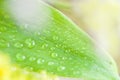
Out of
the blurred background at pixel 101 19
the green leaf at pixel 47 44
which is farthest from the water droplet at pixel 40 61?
the blurred background at pixel 101 19

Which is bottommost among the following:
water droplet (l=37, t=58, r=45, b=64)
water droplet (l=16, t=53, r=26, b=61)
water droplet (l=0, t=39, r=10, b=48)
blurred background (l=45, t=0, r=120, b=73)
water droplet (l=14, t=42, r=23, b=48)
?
water droplet (l=16, t=53, r=26, b=61)

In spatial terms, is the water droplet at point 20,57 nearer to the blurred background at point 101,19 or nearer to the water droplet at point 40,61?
the water droplet at point 40,61

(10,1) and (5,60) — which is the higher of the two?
(10,1)

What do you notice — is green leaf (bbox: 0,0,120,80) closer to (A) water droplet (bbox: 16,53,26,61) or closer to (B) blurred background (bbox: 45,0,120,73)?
(A) water droplet (bbox: 16,53,26,61)

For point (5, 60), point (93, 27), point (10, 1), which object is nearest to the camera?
point (5, 60)

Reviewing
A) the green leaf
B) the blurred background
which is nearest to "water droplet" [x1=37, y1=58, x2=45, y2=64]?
the green leaf

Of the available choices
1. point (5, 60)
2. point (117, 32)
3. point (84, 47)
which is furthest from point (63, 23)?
point (117, 32)

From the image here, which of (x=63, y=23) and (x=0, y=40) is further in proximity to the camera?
(x=63, y=23)

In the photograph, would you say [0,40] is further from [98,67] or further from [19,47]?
[98,67]
